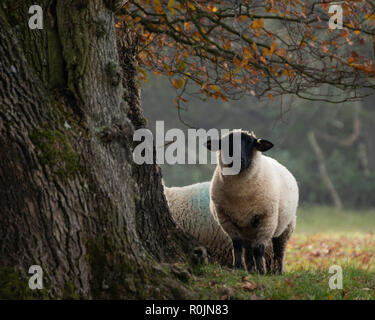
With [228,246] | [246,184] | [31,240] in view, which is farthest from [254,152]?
[31,240]

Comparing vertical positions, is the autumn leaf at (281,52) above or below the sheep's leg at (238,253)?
above

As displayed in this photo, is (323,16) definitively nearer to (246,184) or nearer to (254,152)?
(254,152)

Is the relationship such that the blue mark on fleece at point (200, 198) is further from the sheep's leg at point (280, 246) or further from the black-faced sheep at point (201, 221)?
the sheep's leg at point (280, 246)

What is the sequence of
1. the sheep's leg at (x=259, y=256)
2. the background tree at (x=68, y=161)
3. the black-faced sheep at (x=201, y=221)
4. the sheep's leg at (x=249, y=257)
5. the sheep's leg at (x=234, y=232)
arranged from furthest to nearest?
the black-faced sheep at (x=201, y=221) < the sheep's leg at (x=249, y=257) < the sheep's leg at (x=234, y=232) < the sheep's leg at (x=259, y=256) < the background tree at (x=68, y=161)

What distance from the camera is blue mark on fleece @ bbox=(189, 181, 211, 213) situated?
27.0ft

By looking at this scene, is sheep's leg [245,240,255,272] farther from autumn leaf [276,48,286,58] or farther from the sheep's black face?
autumn leaf [276,48,286,58]

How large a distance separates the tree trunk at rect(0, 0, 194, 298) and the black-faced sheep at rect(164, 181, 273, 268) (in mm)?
3229

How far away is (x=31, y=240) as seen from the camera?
412 centimetres

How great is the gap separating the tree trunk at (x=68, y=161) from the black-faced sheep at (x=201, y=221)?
323 centimetres

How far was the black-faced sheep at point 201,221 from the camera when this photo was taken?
771cm

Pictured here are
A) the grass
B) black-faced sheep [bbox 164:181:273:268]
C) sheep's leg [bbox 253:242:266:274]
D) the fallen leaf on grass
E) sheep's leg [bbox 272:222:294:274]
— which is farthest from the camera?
black-faced sheep [bbox 164:181:273:268]

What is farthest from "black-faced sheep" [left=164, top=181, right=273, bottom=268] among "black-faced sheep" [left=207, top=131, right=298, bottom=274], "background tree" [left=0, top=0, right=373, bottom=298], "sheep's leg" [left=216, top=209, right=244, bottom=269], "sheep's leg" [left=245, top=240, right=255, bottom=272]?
"background tree" [left=0, top=0, right=373, bottom=298]

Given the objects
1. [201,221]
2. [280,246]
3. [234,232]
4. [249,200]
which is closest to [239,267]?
[234,232]
